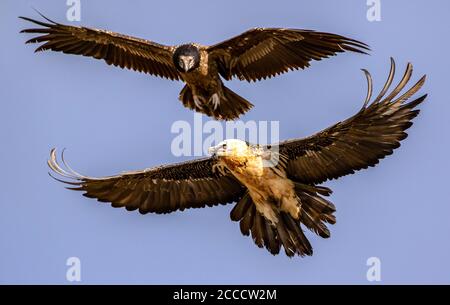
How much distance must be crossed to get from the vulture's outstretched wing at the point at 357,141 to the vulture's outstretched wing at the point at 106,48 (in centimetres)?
319

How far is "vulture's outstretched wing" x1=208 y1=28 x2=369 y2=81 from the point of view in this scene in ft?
46.0

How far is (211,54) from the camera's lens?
14727mm

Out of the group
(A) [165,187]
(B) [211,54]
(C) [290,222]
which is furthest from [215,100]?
(C) [290,222]

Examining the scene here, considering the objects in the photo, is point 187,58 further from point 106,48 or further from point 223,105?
point 106,48

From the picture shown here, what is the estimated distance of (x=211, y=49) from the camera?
14664mm

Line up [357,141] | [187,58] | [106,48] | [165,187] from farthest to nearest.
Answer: [106,48], [187,58], [165,187], [357,141]

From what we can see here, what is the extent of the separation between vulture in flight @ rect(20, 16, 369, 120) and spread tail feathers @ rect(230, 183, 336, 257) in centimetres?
182

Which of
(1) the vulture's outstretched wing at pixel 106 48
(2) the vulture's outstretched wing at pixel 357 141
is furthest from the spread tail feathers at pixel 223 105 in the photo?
(2) the vulture's outstretched wing at pixel 357 141

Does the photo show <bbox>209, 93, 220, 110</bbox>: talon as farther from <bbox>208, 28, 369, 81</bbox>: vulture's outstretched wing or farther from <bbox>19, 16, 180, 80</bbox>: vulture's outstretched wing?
<bbox>19, 16, 180, 80</bbox>: vulture's outstretched wing

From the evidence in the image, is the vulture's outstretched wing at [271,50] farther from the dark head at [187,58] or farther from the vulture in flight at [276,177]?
the vulture in flight at [276,177]

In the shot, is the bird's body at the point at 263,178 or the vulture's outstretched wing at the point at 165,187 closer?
the bird's body at the point at 263,178

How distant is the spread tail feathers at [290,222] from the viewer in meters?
12.8

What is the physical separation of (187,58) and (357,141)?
2.84 metres

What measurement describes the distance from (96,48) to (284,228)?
163 inches
